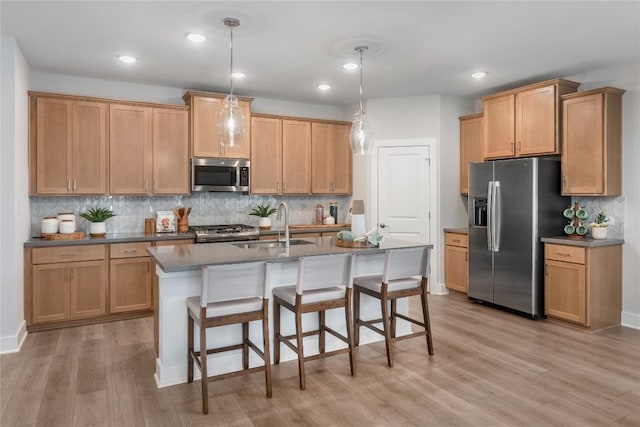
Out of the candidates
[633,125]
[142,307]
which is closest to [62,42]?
[142,307]

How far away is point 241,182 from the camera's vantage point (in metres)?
5.47

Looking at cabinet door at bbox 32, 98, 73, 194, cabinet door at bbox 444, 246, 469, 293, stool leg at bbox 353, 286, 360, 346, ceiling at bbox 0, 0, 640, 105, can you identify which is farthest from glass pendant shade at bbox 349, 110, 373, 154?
cabinet door at bbox 32, 98, 73, 194

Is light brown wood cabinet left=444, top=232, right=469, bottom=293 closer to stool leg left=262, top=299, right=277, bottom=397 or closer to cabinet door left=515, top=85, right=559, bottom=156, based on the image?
cabinet door left=515, top=85, right=559, bottom=156

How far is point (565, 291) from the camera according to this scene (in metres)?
4.40

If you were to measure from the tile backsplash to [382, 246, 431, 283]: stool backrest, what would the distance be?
2.95 m

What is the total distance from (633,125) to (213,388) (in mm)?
4622

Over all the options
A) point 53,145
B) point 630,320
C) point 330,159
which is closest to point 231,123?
point 53,145

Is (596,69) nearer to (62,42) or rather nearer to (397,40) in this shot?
(397,40)

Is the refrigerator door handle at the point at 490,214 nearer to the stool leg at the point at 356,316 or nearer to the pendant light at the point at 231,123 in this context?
the stool leg at the point at 356,316

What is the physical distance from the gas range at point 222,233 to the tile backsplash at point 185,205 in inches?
12.1

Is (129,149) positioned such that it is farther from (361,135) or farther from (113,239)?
(361,135)

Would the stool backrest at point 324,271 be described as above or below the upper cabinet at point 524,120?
below

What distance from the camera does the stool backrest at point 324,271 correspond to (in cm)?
294

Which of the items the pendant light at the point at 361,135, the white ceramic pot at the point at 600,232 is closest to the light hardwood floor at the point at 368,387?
the white ceramic pot at the point at 600,232
